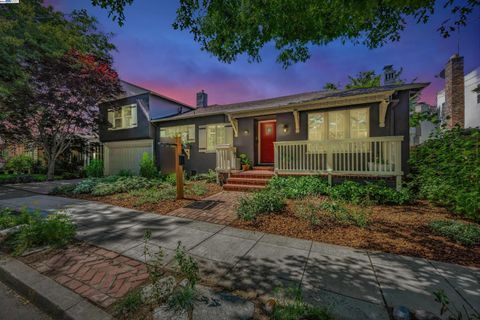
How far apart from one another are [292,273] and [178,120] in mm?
10348

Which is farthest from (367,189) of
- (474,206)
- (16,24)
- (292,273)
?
(16,24)

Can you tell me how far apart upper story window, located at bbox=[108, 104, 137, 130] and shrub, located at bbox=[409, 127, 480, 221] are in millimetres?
13594

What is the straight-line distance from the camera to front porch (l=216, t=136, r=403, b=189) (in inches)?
231

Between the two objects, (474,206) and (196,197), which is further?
(196,197)

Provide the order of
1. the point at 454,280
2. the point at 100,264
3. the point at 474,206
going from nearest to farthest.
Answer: the point at 454,280 → the point at 100,264 → the point at 474,206

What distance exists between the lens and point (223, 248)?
2904mm

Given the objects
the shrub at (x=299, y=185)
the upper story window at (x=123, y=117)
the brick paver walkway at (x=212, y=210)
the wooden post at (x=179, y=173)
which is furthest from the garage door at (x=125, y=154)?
the shrub at (x=299, y=185)

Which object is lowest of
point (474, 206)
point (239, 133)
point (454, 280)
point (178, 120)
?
point (454, 280)

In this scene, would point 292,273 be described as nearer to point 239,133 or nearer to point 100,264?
point 100,264

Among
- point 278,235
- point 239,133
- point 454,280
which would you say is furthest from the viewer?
point 239,133

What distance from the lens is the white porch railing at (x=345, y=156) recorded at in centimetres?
588

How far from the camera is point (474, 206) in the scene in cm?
375

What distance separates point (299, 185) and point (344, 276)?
13.9ft

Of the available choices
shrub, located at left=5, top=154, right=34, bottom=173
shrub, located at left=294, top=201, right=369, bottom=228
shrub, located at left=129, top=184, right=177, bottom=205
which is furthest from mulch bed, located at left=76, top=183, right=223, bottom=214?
shrub, located at left=5, top=154, right=34, bottom=173
